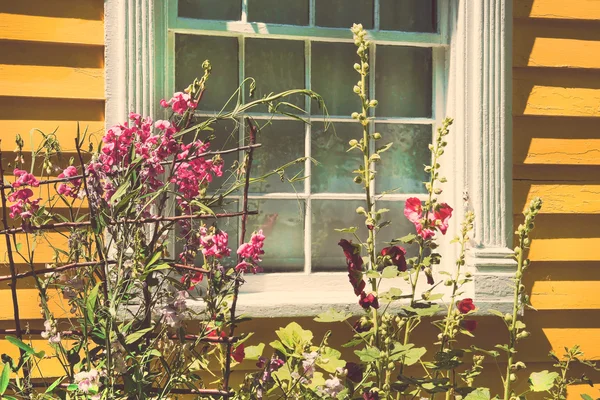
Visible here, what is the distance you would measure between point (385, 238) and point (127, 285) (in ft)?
4.98

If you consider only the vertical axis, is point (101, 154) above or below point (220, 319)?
above

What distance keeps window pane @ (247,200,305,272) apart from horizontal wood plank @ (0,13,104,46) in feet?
2.98

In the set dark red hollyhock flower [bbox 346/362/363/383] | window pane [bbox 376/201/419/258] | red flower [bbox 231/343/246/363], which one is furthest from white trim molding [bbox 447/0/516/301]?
red flower [bbox 231/343/246/363]

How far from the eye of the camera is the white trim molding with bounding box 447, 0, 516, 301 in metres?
3.35

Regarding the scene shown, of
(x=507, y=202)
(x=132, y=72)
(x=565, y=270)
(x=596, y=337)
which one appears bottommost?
(x=596, y=337)

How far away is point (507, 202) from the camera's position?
11.1ft

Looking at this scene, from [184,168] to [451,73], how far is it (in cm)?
151

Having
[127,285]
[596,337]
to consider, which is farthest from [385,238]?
[127,285]

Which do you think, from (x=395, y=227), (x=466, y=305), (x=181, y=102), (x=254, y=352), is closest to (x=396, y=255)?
(x=466, y=305)

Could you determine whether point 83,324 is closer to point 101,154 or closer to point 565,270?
point 101,154

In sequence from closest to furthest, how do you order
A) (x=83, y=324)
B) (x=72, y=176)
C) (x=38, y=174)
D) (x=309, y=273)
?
(x=83, y=324) → (x=72, y=176) → (x=38, y=174) → (x=309, y=273)

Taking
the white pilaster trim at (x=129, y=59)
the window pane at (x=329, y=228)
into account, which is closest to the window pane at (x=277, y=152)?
the window pane at (x=329, y=228)

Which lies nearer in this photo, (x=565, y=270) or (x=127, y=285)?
(x=127, y=285)

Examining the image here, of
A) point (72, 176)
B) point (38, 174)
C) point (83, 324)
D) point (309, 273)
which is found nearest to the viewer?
point (83, 324)
